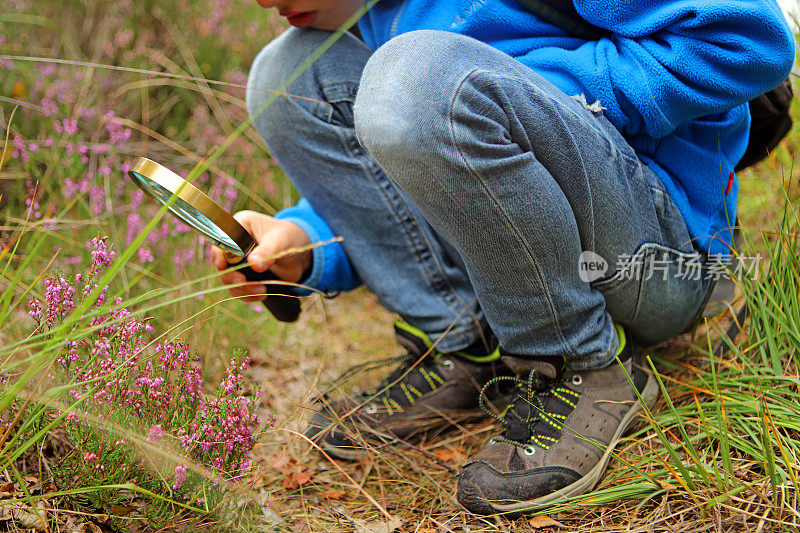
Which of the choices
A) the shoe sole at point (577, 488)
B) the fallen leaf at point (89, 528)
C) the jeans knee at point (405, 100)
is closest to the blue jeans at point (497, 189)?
the jeans knee at point (405, 100)

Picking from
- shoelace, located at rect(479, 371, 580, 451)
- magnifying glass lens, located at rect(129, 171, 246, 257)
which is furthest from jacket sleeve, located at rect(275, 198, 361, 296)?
shoelace, located at rect(479, 371, 580, 451)

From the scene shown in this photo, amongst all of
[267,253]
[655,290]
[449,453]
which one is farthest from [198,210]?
[655,290]

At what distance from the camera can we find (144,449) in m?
0.98

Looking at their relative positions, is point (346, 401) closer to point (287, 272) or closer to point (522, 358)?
point (287, 272)

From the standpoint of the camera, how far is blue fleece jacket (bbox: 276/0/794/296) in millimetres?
1114

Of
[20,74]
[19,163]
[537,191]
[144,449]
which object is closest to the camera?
[144,449]

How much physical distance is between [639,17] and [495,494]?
3.02ft

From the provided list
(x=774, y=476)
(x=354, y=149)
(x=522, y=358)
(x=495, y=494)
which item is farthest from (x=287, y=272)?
(x=774, y=476)

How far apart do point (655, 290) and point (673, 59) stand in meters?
0.45

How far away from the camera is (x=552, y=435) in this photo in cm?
124

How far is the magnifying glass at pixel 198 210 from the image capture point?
106cm

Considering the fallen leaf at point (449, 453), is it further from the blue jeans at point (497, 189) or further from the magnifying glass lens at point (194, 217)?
the magnifying glass lens at point (194, 217)

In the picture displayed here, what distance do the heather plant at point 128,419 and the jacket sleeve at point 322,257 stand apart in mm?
464

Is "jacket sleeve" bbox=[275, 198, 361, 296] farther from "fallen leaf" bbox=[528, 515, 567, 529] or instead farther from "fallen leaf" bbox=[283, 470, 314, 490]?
"fallen leaf" bbox=[528, 515, 567, 529]
